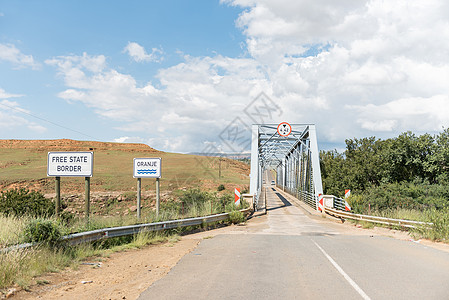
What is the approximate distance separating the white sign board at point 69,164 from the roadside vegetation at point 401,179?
1185 cm

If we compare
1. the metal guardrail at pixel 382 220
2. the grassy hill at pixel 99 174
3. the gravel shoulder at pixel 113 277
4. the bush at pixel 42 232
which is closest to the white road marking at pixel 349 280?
the gravel shoulder at pixel 113 277

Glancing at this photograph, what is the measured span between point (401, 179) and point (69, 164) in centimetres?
2893

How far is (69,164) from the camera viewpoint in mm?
10836

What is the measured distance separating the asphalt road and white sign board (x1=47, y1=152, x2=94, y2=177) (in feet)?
14.3

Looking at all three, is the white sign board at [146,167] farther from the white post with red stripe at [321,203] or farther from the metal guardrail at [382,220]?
the white post with red stripe at [321,203]

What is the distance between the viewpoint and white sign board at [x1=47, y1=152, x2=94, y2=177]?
1080cm

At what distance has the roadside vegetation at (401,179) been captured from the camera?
16.7 meters

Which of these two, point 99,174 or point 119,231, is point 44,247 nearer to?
point 119,231

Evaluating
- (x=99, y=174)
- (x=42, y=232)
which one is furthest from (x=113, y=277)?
(x=99, y=174)

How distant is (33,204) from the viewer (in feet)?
52.6

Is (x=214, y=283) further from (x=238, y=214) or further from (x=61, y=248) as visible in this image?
(x=238, y=214)

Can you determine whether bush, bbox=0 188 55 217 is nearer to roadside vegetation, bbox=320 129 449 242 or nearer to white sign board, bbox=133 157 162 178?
white sign board, bbox=133 157 162 178

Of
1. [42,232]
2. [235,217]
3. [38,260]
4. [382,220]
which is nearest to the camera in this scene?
[38,260]

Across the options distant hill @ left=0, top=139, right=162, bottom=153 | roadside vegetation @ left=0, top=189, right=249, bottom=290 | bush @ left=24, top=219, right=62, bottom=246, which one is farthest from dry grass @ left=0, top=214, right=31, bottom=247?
distant hill @ left=0, top=139, right=162, bottom=153
